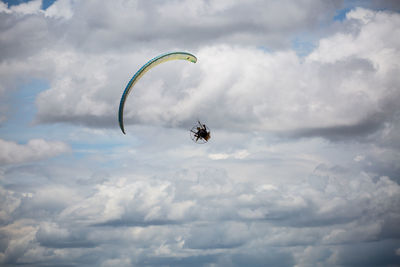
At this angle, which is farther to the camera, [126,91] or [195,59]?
[195,59]

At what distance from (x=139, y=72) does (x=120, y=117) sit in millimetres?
7572

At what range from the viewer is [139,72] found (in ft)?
346

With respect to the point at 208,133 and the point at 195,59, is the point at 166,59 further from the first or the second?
the point at 208,133

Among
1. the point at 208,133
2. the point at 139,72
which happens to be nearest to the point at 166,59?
the point at 139,72

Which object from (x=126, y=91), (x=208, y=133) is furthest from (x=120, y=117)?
(x=208, y=133)

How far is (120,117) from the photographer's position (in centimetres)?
10812

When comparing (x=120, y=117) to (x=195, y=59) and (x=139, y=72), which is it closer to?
(x=139, y=72)

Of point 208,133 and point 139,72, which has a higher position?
point 139,72

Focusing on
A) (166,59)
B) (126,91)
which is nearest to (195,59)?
(166,59)

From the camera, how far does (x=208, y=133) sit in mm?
105625

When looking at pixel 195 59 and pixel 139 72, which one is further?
pixel 195 59

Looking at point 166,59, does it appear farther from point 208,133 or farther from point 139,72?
point 208,133

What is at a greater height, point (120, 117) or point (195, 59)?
point (195, 59)

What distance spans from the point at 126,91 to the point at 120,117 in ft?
15.7
